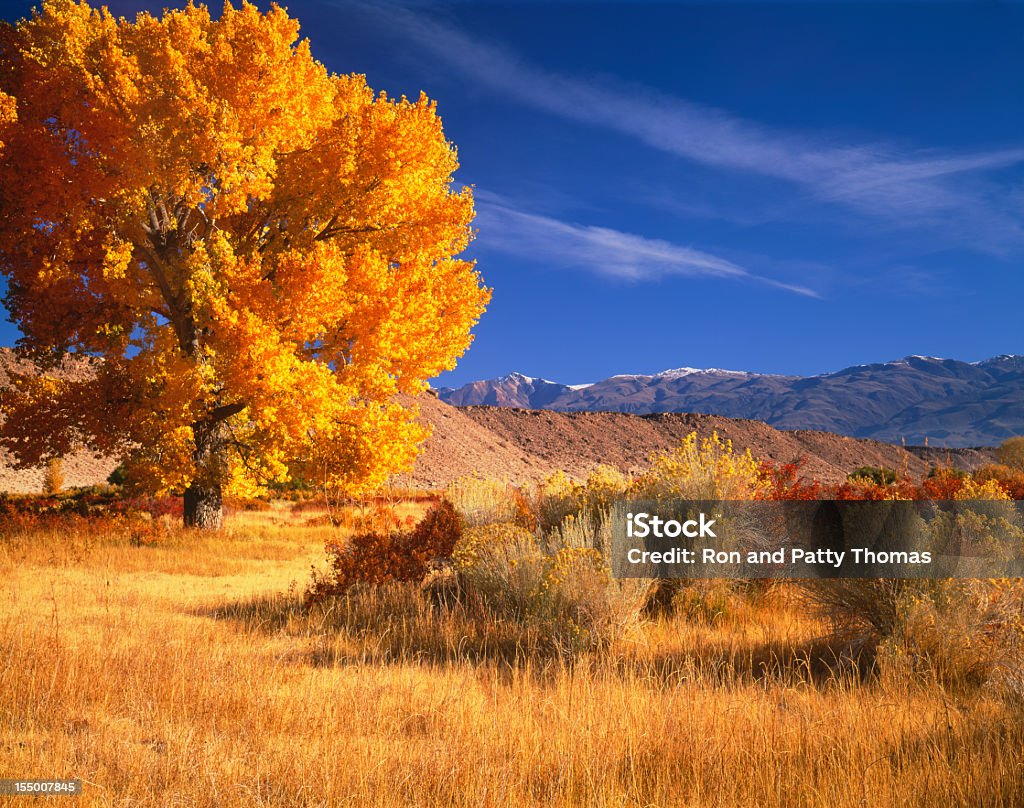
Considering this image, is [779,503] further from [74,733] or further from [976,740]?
[74,733]

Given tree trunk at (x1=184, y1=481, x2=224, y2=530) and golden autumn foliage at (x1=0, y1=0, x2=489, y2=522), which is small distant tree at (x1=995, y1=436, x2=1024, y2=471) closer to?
golden autumn foliage at (x1=0, y1=0, x2=489, y2=522)

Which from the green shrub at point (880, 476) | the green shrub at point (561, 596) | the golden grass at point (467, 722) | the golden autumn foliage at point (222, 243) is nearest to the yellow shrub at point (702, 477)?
the golden grass at point (467, 722)

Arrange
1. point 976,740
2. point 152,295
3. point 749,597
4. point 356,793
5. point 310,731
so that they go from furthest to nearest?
point 152,295 → point 749,597 → point 310,731 → point 976,740 → point 356,793

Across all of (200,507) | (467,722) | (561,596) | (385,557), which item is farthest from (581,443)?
(467,722)

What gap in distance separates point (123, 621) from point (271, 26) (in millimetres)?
11761

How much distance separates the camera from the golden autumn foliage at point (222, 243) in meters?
13.8

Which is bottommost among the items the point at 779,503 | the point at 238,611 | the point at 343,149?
the point at 238,611

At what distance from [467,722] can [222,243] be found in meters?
12.0

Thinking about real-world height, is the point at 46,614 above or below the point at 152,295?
below

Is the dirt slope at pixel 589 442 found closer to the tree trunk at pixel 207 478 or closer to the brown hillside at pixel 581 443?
the brown hillside at pixel 581 443

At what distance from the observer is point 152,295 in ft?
55.6

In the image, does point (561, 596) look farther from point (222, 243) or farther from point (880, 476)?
point (880, 476)

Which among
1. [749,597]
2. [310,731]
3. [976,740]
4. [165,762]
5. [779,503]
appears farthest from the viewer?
[779,503]

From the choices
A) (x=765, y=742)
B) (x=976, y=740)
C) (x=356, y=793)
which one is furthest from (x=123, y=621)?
(x=976, y=740)
